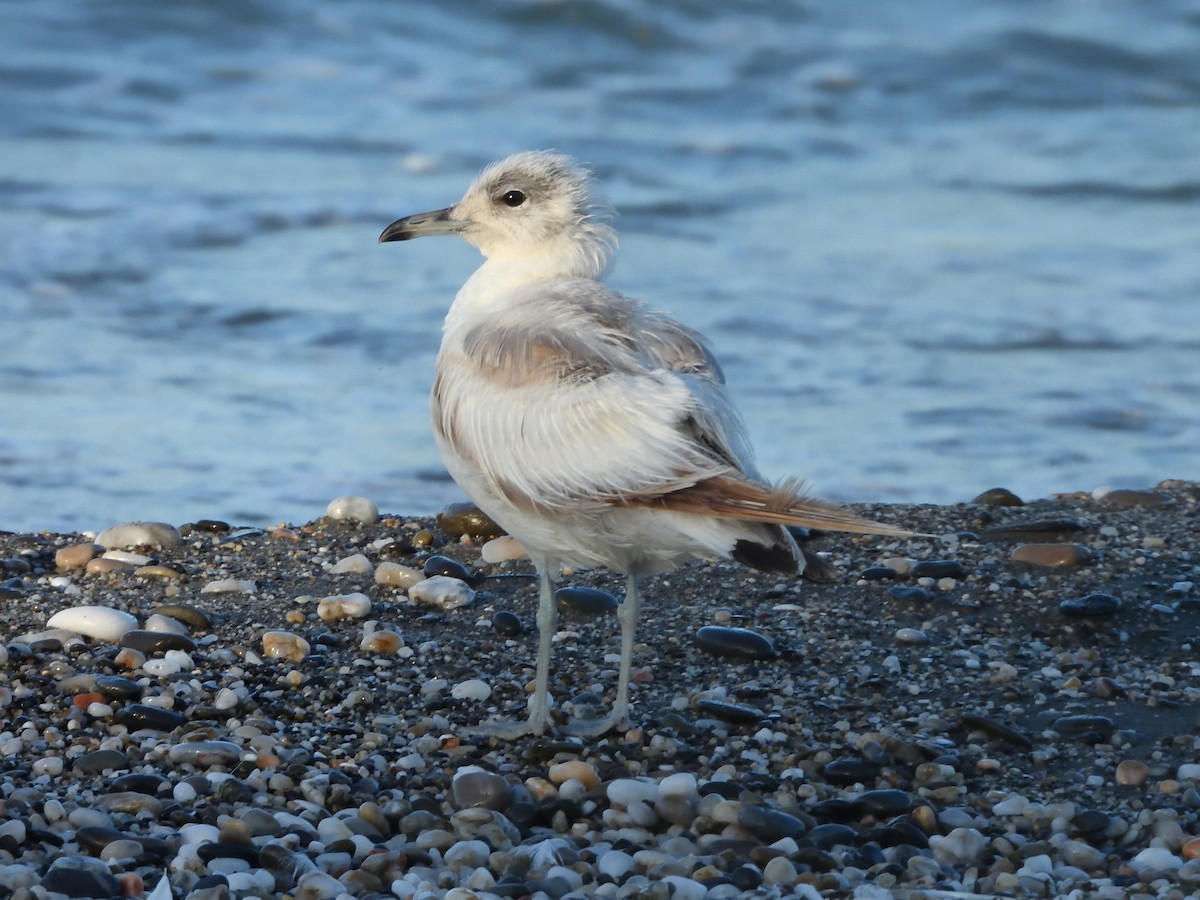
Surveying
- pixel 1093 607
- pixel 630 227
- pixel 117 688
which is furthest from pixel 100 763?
pixel 630 227

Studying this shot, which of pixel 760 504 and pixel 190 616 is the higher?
pixel 760 504

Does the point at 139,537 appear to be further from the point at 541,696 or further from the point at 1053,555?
the point at 1053,555

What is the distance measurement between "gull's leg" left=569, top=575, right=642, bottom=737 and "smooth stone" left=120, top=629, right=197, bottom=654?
3.75 ft

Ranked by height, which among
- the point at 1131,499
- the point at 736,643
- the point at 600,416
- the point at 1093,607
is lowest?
the point at 736,643

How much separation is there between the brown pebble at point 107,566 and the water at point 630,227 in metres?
1.09

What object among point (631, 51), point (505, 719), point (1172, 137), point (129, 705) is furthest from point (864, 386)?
point (631, 51)

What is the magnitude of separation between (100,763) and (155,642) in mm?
706

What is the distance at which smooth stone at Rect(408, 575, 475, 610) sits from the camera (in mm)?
5215

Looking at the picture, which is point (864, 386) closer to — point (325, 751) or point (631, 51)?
point (325, 751)

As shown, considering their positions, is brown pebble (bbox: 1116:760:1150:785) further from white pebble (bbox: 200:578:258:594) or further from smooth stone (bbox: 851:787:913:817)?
white pebble (bbox: 200:578:258:594)

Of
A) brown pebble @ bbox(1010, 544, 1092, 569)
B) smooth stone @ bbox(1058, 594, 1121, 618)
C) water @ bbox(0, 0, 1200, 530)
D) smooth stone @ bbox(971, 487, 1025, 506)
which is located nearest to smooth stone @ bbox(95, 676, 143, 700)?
water @ bbox(0, 0, 1200, 530)

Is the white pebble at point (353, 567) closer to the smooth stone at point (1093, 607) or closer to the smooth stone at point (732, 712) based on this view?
the smooth stone at point (732, 712)

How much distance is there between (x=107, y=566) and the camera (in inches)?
216

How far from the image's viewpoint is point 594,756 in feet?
14.1
